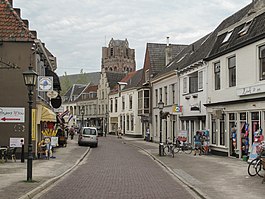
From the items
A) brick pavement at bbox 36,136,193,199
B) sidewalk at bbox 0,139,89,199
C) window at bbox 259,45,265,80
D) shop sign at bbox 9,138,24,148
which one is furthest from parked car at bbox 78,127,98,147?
window at bbox 259,45,265,80

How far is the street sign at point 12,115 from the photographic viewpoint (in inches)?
880

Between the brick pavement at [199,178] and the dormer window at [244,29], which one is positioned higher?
the dormer window at [244,29]

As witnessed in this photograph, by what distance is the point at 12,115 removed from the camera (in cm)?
2241

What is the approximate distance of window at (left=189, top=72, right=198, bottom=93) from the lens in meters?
31.5

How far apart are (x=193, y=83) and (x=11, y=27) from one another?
14.8m

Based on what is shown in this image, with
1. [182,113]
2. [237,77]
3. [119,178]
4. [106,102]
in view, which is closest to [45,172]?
[119,178]

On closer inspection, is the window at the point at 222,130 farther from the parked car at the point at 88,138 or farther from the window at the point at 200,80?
the parked car at the point at 88,138

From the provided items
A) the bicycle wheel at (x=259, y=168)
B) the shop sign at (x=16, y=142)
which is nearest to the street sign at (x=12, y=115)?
the shop sign at (x=16, y=142)

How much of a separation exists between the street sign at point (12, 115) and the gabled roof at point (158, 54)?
86.5 ft

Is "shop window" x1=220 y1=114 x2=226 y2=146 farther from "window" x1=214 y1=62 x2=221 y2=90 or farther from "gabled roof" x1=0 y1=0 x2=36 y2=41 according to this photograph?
"gabled roof" x1=0 y1=0 x2=36 y2=41

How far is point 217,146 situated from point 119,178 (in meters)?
12.0

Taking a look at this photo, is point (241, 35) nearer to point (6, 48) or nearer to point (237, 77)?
point (237, 77)

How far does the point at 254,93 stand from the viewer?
2084 centimetres

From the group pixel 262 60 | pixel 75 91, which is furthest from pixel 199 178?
pixel 75 91
